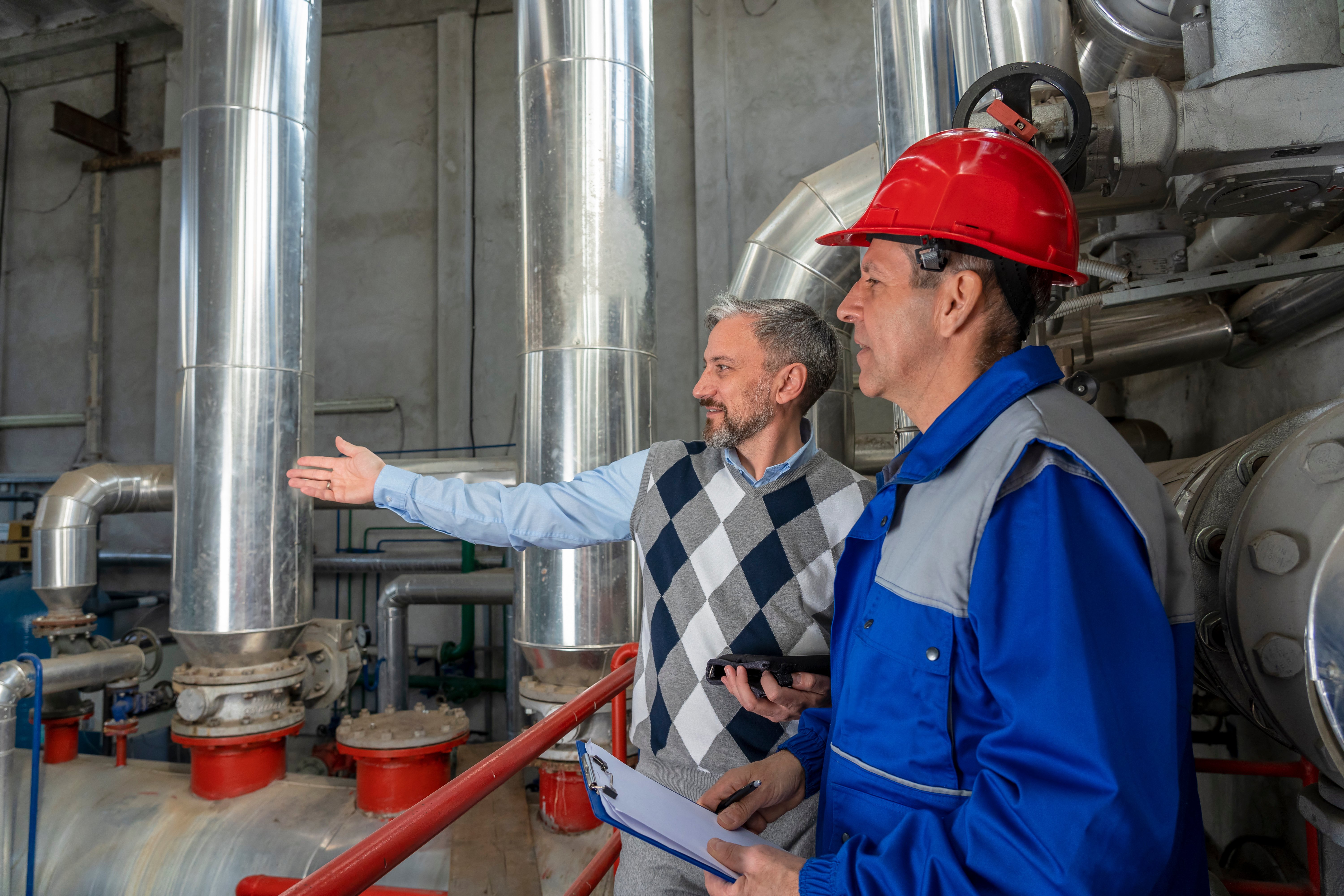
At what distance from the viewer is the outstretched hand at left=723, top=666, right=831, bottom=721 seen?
1.22 metres

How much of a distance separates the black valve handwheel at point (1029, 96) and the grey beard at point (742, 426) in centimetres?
56

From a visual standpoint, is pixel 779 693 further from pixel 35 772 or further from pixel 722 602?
pixel 35 772

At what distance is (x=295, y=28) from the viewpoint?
3439mm

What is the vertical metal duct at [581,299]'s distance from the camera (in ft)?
9.55

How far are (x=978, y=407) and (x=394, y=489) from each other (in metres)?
1.04

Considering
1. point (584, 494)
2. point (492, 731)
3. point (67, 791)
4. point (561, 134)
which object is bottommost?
point (492, 731)

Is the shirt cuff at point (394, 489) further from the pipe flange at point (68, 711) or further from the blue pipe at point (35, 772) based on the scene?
the pipe flange at point (68, 711)

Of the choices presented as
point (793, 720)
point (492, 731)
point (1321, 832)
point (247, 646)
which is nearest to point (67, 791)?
point (247, 646)

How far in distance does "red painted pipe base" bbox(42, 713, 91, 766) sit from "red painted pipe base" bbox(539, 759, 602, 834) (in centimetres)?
265

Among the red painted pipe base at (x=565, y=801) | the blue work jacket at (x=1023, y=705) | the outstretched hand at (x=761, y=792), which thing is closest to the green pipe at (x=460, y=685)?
the red painted pipe base at (x=565, y=801)

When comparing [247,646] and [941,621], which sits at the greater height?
[941,621]

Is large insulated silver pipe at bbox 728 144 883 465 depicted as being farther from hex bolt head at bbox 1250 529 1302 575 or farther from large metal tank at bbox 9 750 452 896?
large metal tank at bbox 9 750 452 896

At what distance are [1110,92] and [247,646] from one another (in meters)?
3.35

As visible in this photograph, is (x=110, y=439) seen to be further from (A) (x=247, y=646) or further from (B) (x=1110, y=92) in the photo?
(B) (x=1110, y=92)
